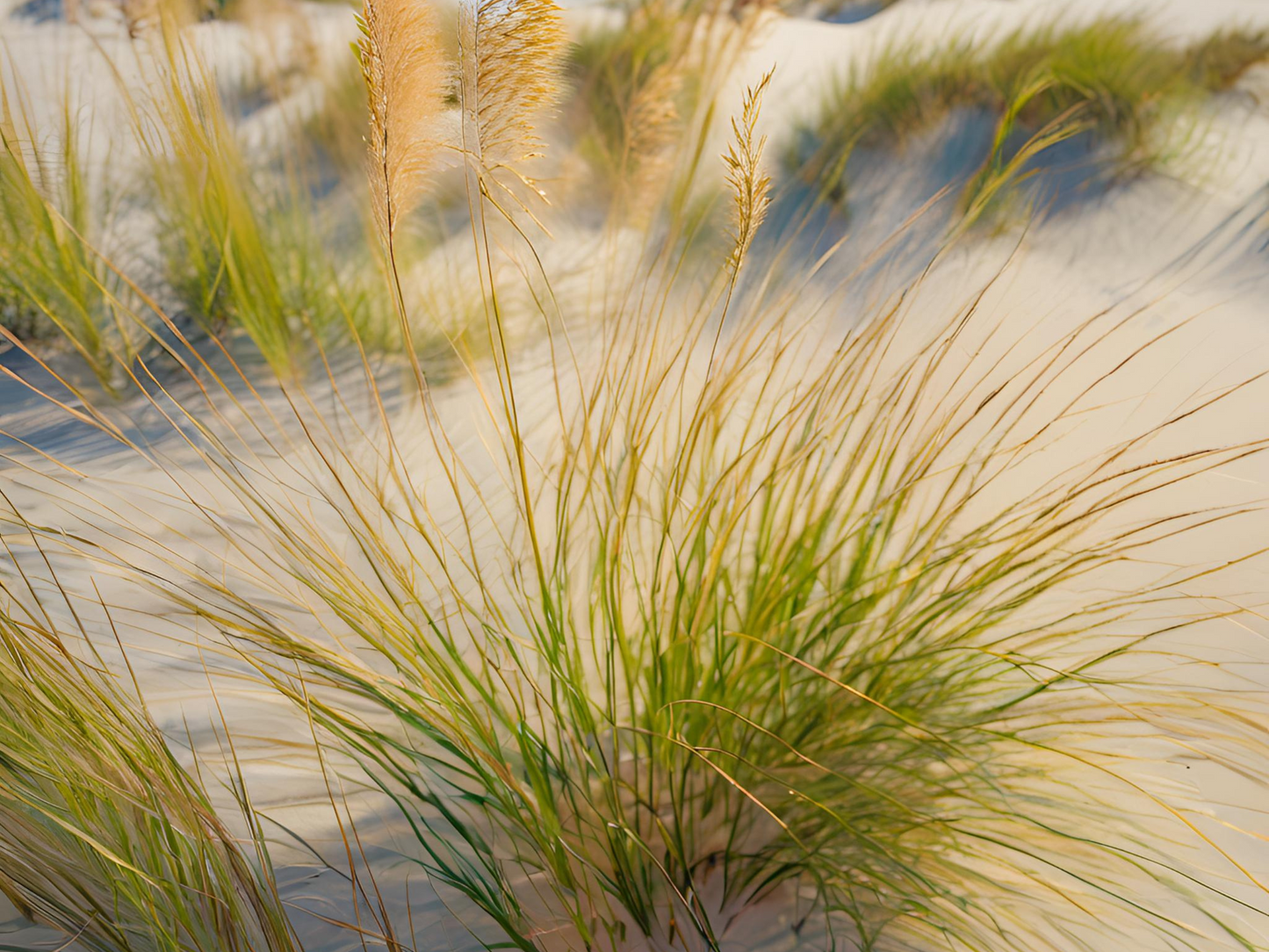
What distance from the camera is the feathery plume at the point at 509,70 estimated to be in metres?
0.92

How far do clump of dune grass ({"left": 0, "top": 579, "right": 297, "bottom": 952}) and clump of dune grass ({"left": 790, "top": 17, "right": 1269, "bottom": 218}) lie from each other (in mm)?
3029

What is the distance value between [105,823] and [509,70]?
41.8 inches

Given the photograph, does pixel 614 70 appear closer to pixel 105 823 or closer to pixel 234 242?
pixel 234 242

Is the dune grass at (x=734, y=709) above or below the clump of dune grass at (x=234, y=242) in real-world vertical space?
below

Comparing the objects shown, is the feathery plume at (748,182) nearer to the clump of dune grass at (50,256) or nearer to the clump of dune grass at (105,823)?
the clump of dune grass at (105,823)

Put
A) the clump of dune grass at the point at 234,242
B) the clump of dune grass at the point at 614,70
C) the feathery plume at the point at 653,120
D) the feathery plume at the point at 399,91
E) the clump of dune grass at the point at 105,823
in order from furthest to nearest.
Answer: the clump of dune grass at the point at 614,70
the clump of dune grass at the point at 234,242
the feathery plume at the point at 653,120
the clump of dune grass at the point at 105,823
the feathery plume at the point at 399,91

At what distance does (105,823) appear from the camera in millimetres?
1065

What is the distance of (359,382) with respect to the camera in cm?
267

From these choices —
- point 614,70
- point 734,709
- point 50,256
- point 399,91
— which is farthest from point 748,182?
point 614,70

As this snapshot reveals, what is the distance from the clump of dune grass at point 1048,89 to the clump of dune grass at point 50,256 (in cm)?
263

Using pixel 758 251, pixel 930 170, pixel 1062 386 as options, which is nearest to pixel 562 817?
pixel 1062 386

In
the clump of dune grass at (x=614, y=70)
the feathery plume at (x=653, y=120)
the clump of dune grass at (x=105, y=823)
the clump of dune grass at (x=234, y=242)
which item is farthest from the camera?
the clump of dune grass at (x=614, y=70)

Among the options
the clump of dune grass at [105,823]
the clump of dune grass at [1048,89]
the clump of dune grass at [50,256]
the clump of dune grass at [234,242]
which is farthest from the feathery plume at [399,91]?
the clump of dune grass at [1048,89]

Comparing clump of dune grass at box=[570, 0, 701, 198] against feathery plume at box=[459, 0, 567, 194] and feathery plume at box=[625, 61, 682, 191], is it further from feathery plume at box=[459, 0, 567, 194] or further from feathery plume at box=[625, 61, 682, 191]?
feathery plume at box=[459, 0, 567, 194]
